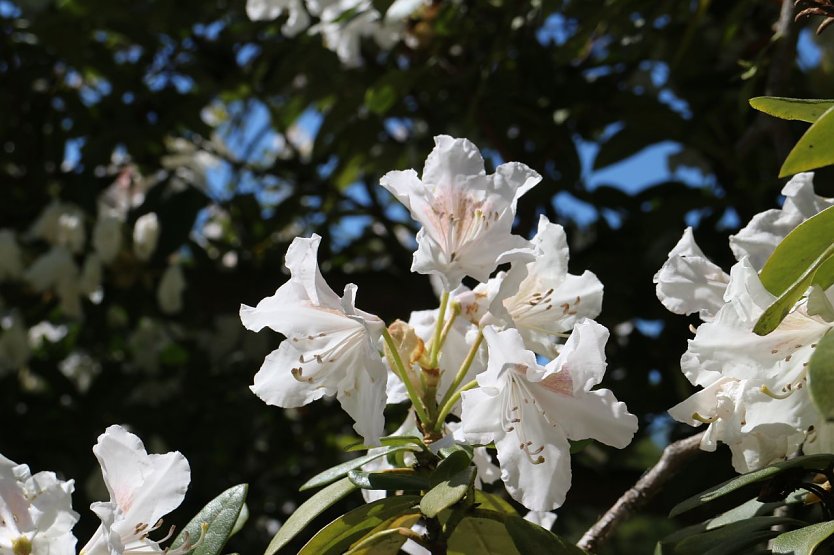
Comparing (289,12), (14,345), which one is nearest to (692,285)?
(289,12)

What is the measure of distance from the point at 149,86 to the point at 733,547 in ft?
6.66

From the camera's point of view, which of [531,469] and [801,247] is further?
[531,469]

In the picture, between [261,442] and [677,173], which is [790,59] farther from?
[261,442]

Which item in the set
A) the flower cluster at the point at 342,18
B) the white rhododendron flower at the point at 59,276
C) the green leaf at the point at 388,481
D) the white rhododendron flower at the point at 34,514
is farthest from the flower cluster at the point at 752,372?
the white rhododendron flower at the point at 59,276

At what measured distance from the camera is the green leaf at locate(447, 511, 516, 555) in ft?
3.01

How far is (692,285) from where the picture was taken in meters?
0.91

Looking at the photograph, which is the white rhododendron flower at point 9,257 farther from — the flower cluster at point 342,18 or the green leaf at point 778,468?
the green leaf at point 778,468

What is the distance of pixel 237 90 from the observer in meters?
2.48

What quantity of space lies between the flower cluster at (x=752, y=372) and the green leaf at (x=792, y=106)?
0.35 ft

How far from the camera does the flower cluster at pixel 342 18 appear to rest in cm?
156

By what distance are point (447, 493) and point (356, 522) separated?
0.14 m

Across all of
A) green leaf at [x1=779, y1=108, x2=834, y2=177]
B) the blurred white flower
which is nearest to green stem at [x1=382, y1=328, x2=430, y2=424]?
green leaf at [x1=779, y1=108, x2=834, y2=177]

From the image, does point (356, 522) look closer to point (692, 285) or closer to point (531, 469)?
point (531, 469)

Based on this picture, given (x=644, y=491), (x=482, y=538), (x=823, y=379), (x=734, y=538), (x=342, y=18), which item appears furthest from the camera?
(x=342, y=18)
